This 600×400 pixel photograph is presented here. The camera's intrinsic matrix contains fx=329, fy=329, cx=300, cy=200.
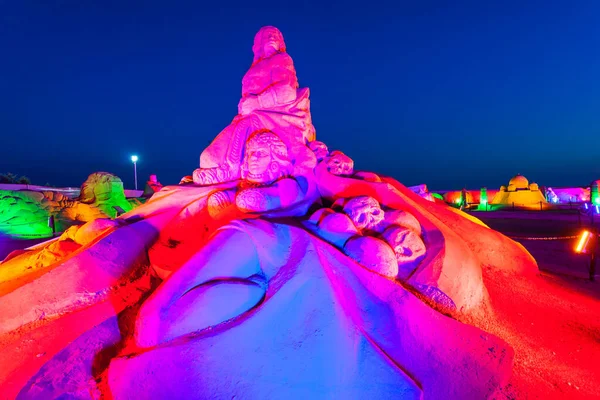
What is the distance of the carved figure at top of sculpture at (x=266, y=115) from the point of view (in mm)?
3574

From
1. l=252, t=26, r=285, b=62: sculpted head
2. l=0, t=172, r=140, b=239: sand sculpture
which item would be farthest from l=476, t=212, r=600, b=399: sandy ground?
l=0, t=172, r=140, b=239: sand sculpture

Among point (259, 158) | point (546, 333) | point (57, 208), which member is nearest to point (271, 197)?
point (259, 158)

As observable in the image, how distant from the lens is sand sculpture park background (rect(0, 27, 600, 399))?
1.84 meters

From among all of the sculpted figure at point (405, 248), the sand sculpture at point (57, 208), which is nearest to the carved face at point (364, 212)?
the sculpted figure at point (405, 248)

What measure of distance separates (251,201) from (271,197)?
193 mm

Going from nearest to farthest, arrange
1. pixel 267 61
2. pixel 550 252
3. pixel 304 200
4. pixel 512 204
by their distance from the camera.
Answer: pixel 304 200
pixel 267 61
pixel 550 252
pixel 512 204

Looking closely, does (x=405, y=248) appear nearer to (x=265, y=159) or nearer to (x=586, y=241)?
(x=265, y=159)

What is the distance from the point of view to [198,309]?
→ 1908 mm

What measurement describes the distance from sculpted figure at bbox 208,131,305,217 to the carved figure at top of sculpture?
0.33m

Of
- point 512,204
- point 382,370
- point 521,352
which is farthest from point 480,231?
point 512,204

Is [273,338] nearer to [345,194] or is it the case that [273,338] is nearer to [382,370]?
[382,370]

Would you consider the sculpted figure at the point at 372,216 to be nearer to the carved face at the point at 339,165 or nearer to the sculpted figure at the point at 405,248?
the sculpted figure at the point at 405,248

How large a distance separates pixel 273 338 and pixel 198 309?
1.53 feet

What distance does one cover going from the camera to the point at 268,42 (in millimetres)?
4176
